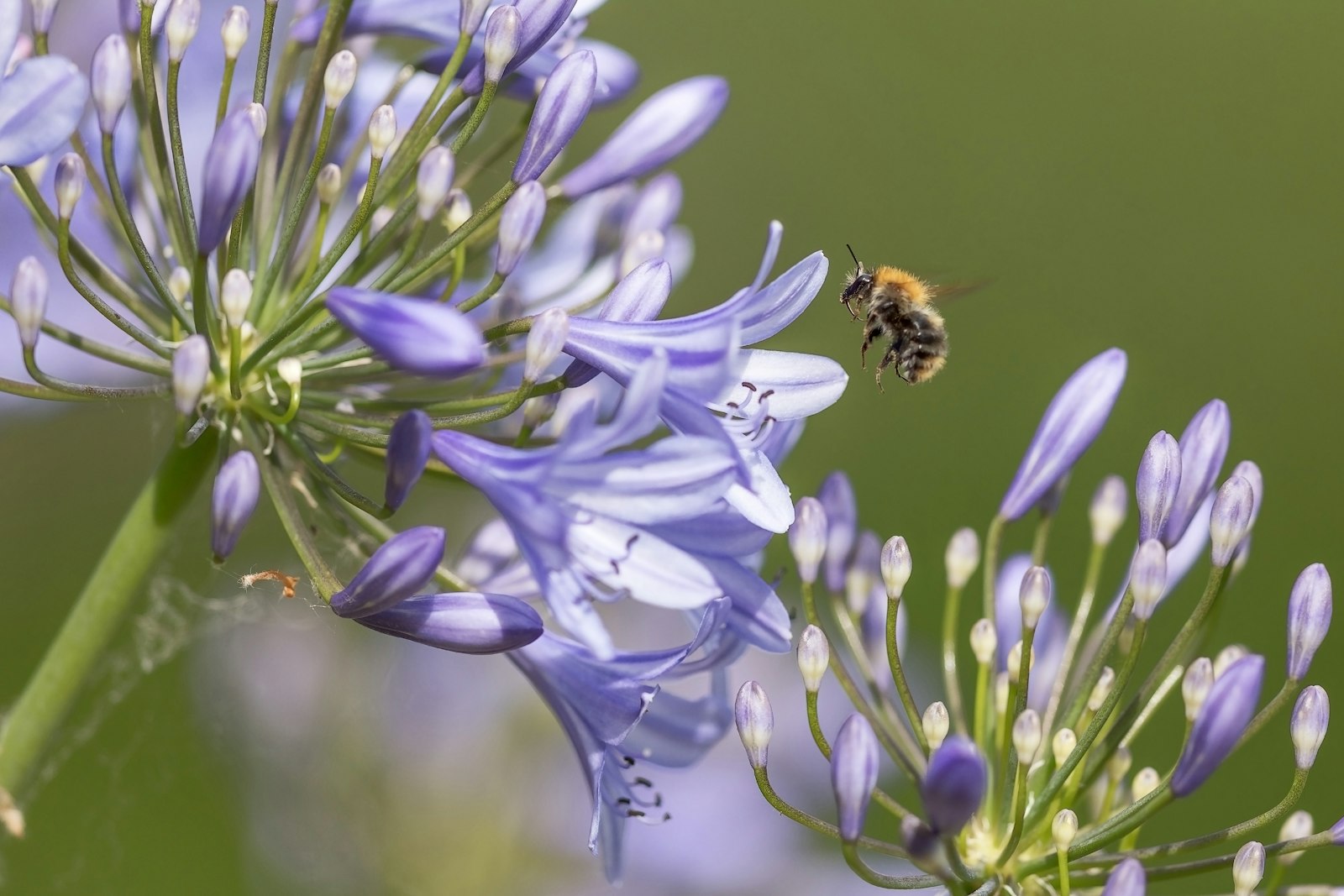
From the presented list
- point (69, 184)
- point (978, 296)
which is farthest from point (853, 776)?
point (978, 296)

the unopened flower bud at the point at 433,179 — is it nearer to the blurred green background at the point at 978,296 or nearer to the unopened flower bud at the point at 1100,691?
the unopened flower bud at the point at 1100,691

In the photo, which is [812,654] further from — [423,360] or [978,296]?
[978,296]

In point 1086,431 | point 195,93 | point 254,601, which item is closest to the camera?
point 1086,431

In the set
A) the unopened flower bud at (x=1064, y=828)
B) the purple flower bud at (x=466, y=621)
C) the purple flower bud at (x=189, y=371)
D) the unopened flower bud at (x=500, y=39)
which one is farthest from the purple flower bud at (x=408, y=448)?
the unopened flower bud at (x=1064, y=828)

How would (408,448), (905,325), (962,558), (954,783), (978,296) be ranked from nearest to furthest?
(954,783) → (408,448) → (962,558) → (905,325) → (978,296)

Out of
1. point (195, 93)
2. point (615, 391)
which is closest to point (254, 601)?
point (195, 93)

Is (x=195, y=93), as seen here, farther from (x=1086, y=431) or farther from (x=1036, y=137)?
(x=1036, y=137)

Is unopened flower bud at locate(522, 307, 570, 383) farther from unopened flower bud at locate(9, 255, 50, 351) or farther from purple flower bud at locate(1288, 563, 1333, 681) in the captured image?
purple flower bud at locate(1288, 563, 1333, 681)
